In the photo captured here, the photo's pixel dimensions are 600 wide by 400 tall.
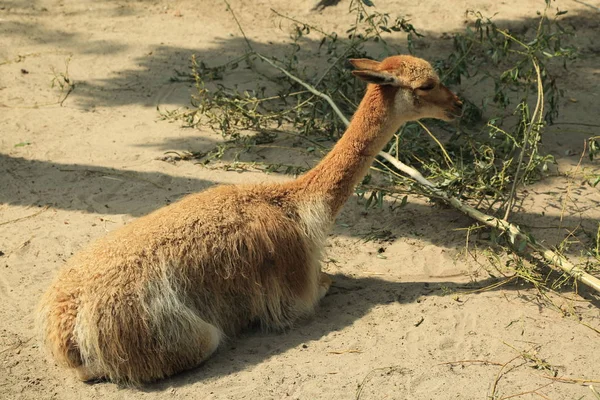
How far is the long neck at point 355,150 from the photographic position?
19.7 ft

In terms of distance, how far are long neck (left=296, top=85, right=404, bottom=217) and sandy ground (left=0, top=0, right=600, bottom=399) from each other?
3.05 ft

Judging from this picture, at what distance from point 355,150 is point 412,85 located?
25.9 inches

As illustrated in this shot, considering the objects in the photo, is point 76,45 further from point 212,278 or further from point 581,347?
point 581,347

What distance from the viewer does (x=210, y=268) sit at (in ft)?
18.3

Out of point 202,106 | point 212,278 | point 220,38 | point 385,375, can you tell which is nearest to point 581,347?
point 385,375

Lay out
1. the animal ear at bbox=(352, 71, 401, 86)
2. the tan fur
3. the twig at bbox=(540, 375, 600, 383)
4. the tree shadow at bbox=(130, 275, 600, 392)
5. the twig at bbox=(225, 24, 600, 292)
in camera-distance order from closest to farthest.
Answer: the twig at bbox=(540, 375, 600, 383), the tan fur, the tree shadow at bbox=(130, 275, 600, 392), the animal ear at bbox=(352, 71, 401, 86), the twig at bbox=(225, 24, 600, 292)

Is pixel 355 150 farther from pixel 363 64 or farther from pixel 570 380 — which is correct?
pixel 570 380

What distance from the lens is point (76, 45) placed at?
11242 millimetres

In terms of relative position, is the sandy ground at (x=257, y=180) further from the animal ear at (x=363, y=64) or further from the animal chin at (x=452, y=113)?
the animal ear at (x=363, y=64)

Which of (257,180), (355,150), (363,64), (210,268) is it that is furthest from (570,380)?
(257,180)

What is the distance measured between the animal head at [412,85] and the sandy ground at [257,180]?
141 centimetres

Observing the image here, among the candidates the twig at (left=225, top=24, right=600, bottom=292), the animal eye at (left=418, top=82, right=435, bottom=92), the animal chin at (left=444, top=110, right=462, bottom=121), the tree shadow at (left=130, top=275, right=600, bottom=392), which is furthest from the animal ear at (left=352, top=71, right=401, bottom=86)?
the tree shadow at (left=130, top=275, right=600, bottom=392)

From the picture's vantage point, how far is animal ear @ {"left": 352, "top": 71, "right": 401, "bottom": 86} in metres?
5.69

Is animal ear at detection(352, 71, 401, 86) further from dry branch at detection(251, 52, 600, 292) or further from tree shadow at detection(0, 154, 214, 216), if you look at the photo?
tree shadow at detection(0, 154, 214, 216)
